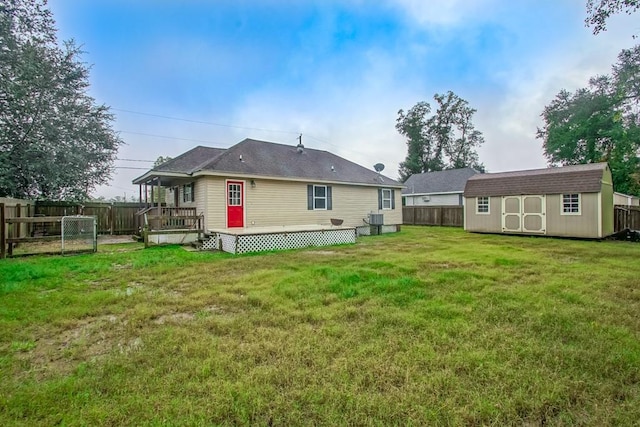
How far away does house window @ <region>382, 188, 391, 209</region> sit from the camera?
55.9 feet

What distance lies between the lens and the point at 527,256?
8531mm

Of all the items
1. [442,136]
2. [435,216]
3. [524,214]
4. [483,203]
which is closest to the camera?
[524,214]

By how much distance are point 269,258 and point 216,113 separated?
51.5ft

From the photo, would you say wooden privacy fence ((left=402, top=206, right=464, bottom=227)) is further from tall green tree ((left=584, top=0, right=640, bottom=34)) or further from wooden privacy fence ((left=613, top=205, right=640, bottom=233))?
tall green tree ((left=584, top=0, right=640, bottom=34))

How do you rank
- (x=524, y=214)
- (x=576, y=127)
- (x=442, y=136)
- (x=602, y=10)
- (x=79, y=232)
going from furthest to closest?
(x=442, y=136) → (x=576, y=127) → (x=524, y=214) → (x=79, y=232) → (x=602, y=10)

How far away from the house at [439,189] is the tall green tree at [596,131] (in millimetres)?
7156

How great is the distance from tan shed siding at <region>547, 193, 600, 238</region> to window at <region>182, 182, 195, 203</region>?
16.0 meters

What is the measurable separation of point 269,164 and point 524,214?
12460 millimetres

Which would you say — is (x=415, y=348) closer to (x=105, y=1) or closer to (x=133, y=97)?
(x=105, y=1)

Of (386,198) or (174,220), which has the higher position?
(386,198)

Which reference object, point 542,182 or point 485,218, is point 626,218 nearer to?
point 542,182

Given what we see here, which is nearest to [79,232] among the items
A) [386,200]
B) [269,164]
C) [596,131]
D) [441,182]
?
[269,164]

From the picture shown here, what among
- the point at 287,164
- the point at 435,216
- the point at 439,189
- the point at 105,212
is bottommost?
the point at 435,216

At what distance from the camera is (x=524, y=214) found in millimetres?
14625
